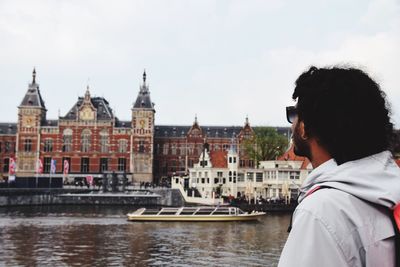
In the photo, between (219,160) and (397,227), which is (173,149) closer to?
(219,160)

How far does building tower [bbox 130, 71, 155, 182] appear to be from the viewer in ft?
299

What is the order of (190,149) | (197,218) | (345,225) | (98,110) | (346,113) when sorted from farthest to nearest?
(190,149) → (98,110) → (197,218) → (346,113) → (345,225)

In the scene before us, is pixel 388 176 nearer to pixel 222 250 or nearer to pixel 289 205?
pixel 222 250

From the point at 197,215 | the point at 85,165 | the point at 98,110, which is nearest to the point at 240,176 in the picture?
the point at 197,215

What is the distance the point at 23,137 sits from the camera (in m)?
90.9

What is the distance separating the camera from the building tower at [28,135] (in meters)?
90.6

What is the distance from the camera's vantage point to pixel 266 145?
269 ft

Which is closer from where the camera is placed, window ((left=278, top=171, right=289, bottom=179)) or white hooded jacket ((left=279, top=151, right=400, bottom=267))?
white hooded jacket ((left=279, top=151, right=400, bottom=267))

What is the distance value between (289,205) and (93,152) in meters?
44.2

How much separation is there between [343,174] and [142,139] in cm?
9000

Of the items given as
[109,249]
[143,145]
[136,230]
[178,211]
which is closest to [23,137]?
[143,145]

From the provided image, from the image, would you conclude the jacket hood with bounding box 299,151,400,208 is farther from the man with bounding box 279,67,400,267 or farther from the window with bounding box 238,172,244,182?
the window with bounding box 238,172,244,182

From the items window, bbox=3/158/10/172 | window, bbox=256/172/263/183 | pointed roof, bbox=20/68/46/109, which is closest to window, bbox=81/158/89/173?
pointed roof, bbox=20/68/46/109

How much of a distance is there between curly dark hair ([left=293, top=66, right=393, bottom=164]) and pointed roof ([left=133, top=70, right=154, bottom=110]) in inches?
3506
